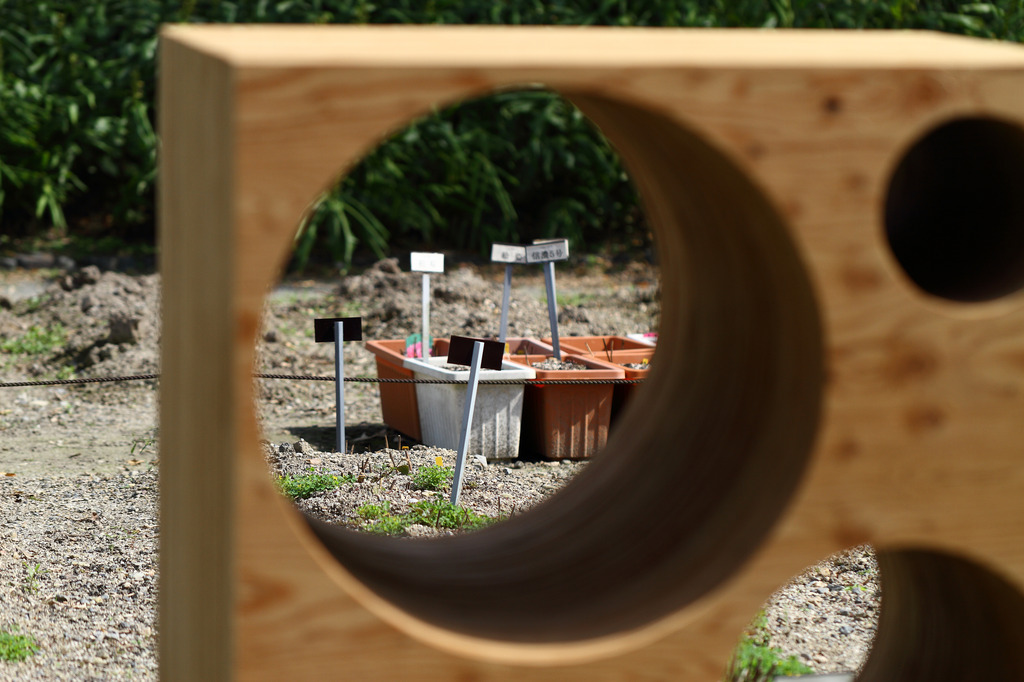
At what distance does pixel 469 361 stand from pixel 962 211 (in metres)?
2.37

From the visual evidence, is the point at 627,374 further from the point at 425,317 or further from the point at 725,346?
the point at 725,346

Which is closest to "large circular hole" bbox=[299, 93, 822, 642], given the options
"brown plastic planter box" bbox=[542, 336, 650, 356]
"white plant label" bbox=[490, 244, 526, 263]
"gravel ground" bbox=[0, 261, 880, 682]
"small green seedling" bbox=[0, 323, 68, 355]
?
"gravel ground" bbox=[0, 261, 880, 682]

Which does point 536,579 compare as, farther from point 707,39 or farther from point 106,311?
point 106,311

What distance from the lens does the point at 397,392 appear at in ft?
17.6

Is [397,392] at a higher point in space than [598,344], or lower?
lower

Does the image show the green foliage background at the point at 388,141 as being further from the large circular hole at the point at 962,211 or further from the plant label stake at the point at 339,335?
the large circular hole at the point at 962,211

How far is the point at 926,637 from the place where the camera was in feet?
7.54

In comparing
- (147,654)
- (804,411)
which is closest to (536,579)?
(804,411)

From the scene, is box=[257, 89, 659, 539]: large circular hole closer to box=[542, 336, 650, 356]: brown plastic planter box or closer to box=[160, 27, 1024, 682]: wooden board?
box=[542, 336, 650, 356]: brown plastic planter box

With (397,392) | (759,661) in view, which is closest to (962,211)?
(759,661)

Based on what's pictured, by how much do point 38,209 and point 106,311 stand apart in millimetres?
2230

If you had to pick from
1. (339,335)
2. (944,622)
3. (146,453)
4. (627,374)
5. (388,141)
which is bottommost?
(146,453)

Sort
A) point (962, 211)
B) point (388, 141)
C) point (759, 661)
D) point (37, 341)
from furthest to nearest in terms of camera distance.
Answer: point (388, 141)
point (37, 341)
point (759, 661)
point (962, 211)

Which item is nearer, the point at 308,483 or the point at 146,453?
the point at 308,483
